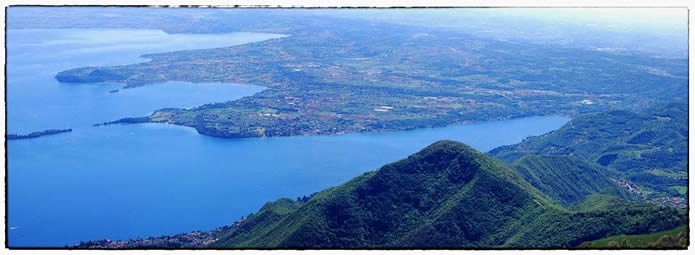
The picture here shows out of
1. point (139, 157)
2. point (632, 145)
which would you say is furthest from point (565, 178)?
point (139, 157)

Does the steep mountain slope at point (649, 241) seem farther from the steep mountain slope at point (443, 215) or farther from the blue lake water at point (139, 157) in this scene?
the blue lake water at point (139, 157)

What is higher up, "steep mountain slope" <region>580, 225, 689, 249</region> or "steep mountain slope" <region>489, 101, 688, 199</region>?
"steep mountain slope" <region>580, 225, 689, 249</region>

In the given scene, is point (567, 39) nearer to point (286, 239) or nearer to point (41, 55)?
point (41, 55)

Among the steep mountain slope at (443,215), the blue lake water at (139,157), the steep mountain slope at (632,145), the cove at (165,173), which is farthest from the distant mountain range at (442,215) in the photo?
the steep mountain slope at (632,145)

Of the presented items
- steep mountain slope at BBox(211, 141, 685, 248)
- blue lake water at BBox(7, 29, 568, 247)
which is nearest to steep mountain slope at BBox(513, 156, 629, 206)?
steep mountain slope at BBox(211, 141, 685, 248)

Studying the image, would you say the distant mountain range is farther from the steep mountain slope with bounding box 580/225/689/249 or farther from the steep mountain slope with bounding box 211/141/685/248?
the steep mountain slope with bounding box 580/225/689/249

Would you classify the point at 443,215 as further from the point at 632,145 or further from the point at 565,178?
the point at 632,145

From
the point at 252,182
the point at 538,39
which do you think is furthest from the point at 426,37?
the point at 252,182
